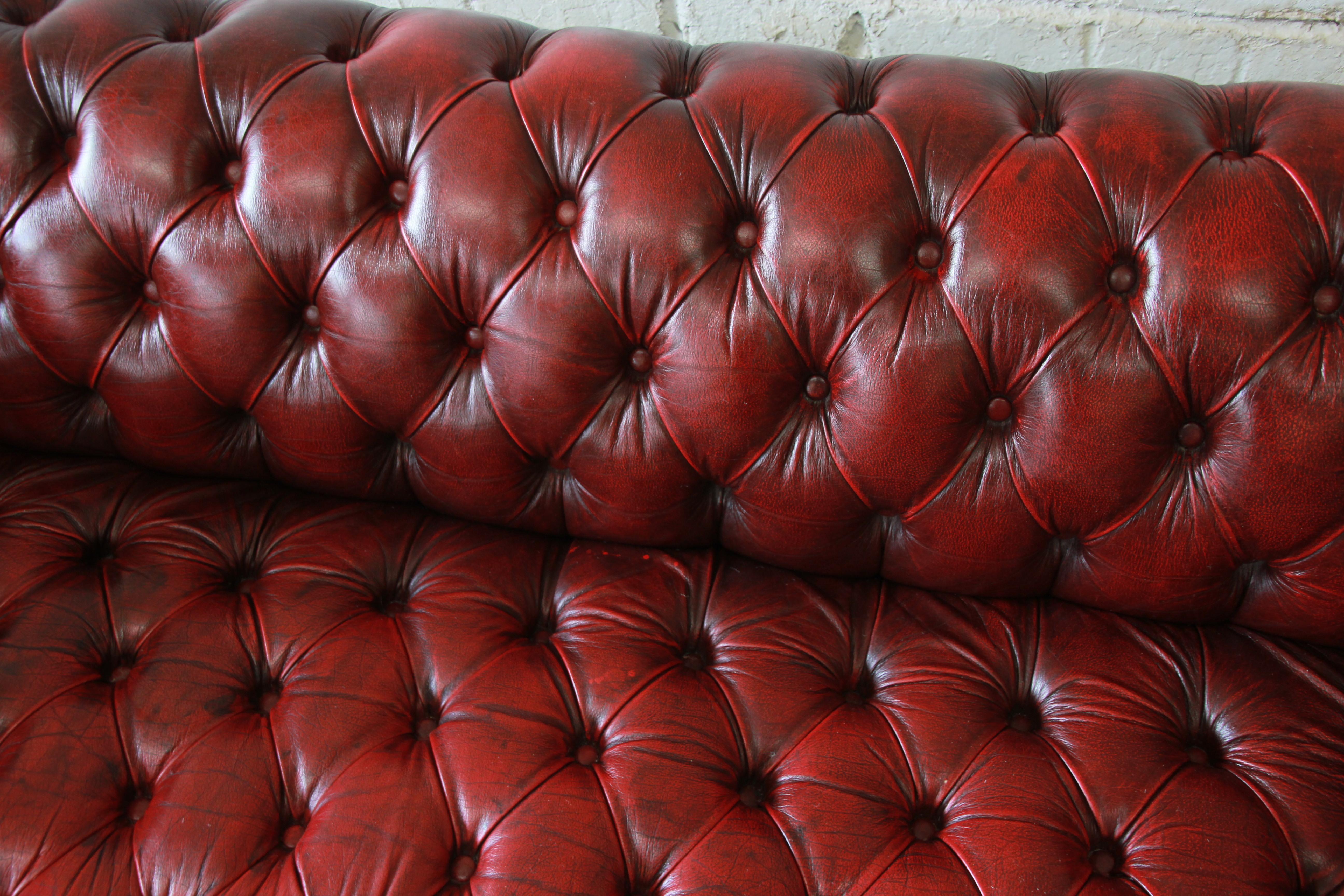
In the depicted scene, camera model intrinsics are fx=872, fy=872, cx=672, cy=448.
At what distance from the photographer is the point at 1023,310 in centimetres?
83

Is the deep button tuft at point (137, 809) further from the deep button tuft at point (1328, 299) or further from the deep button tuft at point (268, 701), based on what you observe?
the deep button tuft at point (1328, 299)

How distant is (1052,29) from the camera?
114 cm

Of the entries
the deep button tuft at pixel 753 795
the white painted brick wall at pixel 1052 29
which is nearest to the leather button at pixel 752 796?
the deep button tuft at pixel 753 795

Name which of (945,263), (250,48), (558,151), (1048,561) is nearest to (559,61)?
(558,151)

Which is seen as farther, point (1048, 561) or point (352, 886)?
point (1048, 561)

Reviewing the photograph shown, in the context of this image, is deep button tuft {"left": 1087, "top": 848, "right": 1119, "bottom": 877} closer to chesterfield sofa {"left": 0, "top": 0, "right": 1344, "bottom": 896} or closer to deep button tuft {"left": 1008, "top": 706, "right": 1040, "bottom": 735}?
chesterfield sofa {"left": 0, "top": 0, "right": 1344, "bottom": 896}

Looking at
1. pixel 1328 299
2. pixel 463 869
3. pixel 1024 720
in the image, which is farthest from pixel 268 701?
pixel 1328 299

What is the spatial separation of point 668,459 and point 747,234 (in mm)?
244

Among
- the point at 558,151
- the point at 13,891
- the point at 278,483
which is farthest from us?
the point at 278,483

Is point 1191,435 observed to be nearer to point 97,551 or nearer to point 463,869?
point 463,869

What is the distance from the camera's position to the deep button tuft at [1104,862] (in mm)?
783

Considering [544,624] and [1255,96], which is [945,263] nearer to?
[1255,96]

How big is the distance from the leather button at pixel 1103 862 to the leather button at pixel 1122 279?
20.4 inches

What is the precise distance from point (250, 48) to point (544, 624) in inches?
27.2
